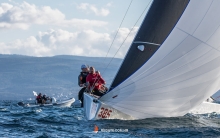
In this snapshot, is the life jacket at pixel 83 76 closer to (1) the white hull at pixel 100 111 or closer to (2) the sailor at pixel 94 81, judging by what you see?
(2) the sailor at pixel 94 81

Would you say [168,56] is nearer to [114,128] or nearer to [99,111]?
[114,128]

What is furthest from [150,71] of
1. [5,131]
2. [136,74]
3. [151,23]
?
[5,131]

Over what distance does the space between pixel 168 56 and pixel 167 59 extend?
11 centimetres

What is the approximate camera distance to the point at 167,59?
17.0 m

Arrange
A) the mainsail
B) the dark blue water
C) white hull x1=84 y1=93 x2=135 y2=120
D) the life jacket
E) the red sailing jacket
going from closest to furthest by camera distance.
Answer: the dark blue water
the mainsail
white hull x1=84 y1=93 x2=135 y2=120
the red sailing jacket
the life jacket

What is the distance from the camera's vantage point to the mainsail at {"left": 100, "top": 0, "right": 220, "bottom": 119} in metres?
16.9

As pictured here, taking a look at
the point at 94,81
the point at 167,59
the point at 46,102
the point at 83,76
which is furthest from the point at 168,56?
the point at 46,102

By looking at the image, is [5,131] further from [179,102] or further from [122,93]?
[179,102]

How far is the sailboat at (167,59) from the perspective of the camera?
1692 centimetres

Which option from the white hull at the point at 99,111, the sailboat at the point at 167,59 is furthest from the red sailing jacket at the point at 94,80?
the sailboat at the point at 167,59

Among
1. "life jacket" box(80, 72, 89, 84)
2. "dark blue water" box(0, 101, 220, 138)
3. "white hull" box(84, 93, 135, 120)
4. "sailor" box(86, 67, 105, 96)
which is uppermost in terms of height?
"life jacket" box(80, 72, 89, 84)

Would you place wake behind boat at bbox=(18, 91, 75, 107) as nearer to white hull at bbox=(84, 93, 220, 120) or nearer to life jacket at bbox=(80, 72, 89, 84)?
life jacket at bbox=(80, 72, 89, 84)

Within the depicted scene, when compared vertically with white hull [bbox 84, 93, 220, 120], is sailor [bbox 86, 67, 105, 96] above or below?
above

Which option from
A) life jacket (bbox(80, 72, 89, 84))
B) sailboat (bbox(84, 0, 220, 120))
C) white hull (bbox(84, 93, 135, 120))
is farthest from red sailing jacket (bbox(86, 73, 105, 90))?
sailboat (bbox(84, 0, 220, 120))
